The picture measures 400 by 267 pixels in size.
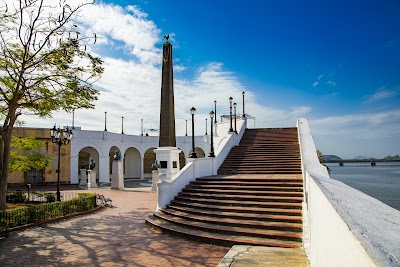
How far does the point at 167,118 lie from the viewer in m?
18.0

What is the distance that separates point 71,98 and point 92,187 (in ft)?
44.5

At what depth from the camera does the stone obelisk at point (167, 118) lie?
17922mm

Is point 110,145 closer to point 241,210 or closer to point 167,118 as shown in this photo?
point 167,118

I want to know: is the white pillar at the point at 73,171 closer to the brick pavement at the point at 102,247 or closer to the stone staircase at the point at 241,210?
the brick pavement at the point at 102,247

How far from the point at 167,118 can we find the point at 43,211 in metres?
8.77

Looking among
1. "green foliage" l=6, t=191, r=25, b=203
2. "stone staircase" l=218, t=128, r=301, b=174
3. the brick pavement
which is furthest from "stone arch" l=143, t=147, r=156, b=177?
the brick pavement

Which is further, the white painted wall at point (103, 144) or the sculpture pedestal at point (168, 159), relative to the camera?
the white painted wall at point (103, 144)

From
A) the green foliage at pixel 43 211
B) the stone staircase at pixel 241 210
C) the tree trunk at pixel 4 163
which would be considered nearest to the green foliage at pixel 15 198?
the tree trunk at pixel 4 163

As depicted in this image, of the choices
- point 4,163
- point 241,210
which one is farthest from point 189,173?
point 4,163

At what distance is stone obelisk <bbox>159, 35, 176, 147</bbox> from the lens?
1791 cm

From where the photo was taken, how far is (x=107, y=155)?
32.3 meters

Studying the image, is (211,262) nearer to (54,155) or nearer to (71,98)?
(71,98)

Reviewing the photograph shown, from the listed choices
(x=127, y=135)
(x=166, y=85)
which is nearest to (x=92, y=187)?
(x=127, y=135)

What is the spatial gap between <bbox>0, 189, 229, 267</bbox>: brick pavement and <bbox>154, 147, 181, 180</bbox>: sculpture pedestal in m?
7.10
